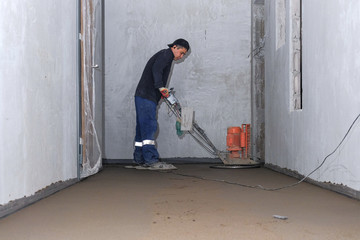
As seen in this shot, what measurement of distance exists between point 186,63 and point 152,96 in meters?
1.16

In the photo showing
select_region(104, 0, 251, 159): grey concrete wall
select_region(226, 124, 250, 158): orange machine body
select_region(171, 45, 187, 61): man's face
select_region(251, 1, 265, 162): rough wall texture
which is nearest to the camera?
select_region(171, 45, 187, 61): man's face

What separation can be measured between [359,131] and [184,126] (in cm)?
261

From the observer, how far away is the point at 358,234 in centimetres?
178

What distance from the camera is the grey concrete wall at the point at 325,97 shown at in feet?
8.73

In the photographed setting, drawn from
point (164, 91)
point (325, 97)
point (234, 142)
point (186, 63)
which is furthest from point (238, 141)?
point (325, 97)

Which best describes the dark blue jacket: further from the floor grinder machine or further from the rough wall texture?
the rough wall texture

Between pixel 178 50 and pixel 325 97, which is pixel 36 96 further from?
pixel 178 50

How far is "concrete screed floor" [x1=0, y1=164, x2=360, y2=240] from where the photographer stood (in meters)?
1.81

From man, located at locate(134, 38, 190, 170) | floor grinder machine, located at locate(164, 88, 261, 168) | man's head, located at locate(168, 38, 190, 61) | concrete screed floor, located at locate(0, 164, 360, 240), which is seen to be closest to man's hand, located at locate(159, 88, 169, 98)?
man, located at locate(134, 38, 190, 170)

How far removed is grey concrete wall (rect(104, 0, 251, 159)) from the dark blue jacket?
2.84 feet

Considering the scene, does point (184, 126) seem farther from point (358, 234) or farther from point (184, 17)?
point (358, 234)

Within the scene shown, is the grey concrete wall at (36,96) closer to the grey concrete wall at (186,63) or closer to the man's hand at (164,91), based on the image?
the man's hand at (164,91)

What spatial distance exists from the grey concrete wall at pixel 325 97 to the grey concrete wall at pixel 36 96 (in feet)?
6.83

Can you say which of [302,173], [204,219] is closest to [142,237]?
[204,219]
